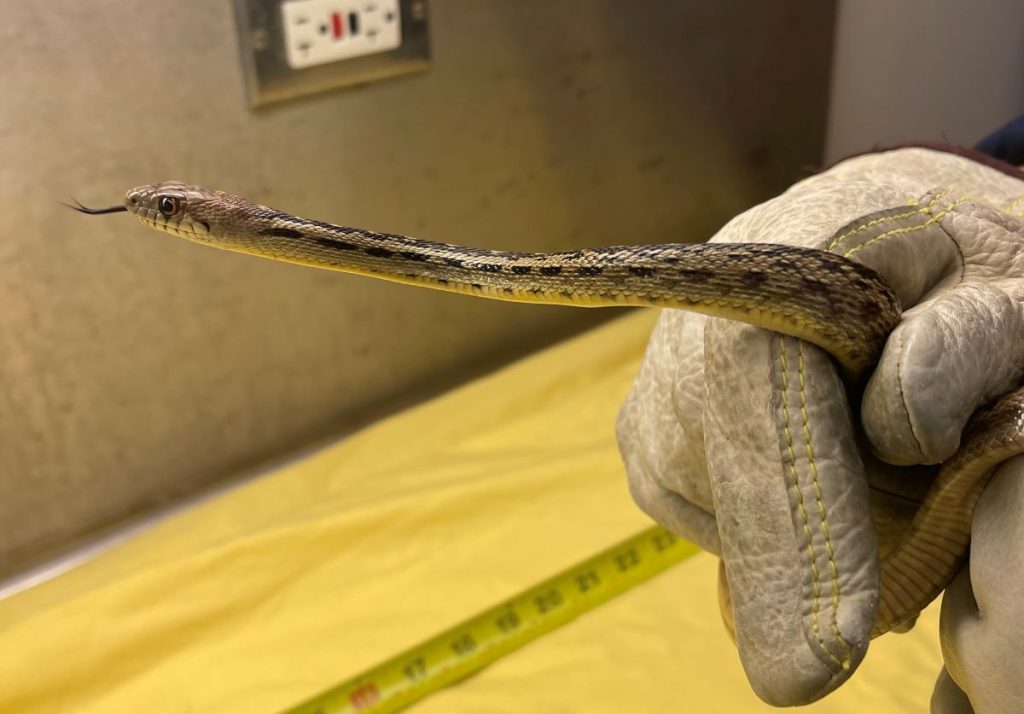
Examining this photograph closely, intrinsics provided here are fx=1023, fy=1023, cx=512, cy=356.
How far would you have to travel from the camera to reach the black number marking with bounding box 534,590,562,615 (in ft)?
4.39

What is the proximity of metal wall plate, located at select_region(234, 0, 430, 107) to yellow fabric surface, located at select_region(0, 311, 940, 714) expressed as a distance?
22.6 inches

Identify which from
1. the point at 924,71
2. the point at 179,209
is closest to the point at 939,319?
the point at 179,209

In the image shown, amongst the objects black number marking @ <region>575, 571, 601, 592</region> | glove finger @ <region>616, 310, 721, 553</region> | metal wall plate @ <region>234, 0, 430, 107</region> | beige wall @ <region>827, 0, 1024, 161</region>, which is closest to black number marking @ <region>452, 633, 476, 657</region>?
black number marking @ <region>575, 571, 601, 592</region>

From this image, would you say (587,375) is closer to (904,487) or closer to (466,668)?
(466,668)

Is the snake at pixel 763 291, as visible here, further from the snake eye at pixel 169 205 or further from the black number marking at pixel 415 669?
the black number marking at pixel 415 669

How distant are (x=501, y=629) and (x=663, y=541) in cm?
28

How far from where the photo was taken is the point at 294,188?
1579 millimetres

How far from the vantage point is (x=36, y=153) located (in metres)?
1.35

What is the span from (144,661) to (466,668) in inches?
16.3

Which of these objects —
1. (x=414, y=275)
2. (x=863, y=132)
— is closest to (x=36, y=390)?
(x=414, y=275)

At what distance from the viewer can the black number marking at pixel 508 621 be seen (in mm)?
1311

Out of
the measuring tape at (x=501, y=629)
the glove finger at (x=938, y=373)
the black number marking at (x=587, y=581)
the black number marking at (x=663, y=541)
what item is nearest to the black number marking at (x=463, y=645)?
the measuring tape at (x=501, y=629)

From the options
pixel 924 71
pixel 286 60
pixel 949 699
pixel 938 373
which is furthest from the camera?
pixel 924 71

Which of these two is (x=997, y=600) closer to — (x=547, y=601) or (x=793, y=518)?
(x=793, y=518)
